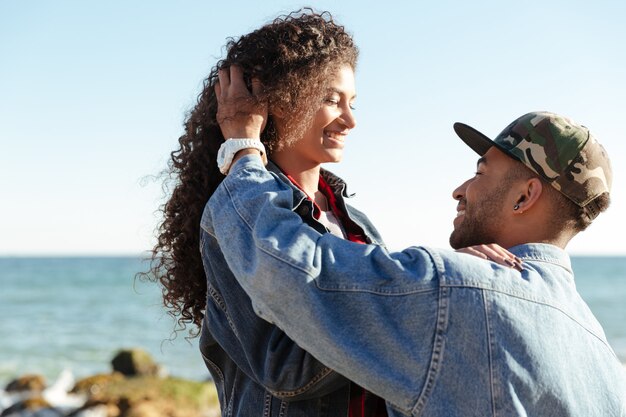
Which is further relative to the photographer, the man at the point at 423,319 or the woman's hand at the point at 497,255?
the woman's hand at the point at 497,255

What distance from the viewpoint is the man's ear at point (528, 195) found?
2.74 meters

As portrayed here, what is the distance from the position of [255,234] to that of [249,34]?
110cm

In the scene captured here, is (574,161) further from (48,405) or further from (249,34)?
(48,405)

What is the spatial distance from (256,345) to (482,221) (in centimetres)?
92

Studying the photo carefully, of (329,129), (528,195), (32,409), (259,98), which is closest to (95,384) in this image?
(32,409)

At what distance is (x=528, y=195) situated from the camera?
2766 mm

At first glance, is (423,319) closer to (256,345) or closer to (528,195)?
(256,345)

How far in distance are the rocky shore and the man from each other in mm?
8121

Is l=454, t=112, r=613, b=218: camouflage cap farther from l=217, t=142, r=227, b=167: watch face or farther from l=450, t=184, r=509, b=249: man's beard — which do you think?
l=217, t=142, r=227, b=167: watch face

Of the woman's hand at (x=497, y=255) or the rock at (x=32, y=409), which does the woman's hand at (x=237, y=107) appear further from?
the rock at (x=32, y=409)

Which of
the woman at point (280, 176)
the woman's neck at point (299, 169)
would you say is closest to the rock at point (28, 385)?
the woman at point (280, 176)

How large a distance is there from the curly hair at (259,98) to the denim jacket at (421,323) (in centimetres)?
71

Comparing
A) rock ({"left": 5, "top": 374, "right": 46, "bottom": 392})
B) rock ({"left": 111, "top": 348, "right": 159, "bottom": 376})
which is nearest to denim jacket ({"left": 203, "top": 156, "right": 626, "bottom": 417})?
rock ({"left": 111, "top": 348, "right": 159, "bottom": 376})

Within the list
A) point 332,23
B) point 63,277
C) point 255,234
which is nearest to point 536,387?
point 255,234
